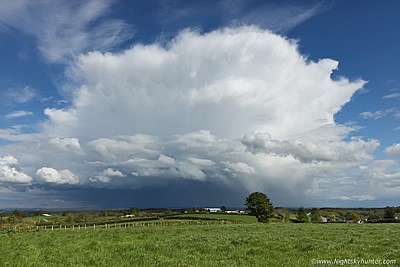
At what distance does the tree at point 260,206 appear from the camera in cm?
11656

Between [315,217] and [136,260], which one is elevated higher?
[136,260]

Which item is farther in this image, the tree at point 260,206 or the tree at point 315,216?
the tree at point 315,216

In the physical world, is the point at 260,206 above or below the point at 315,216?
above

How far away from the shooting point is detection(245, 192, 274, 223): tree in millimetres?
116562

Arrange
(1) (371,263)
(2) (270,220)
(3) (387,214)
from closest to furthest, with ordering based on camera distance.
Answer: (1) (371,263) < (2) (270,220) < (3) (387,214)

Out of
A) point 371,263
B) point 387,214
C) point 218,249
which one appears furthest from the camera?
point 387,214

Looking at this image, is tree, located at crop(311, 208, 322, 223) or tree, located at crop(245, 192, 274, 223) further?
tree, located at crop(311, 208, 322, 223)

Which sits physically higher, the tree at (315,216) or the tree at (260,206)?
the tree at (260,206)

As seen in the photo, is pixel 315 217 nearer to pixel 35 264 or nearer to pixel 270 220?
pixel 270 220

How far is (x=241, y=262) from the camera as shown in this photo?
16.4 meters

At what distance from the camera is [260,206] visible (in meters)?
118

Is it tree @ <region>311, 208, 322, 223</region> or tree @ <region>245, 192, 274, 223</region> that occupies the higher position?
tree @ <region>245, 192, 274, 223</region>

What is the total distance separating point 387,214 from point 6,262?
17829cm

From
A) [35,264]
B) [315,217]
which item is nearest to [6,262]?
[35,264]
